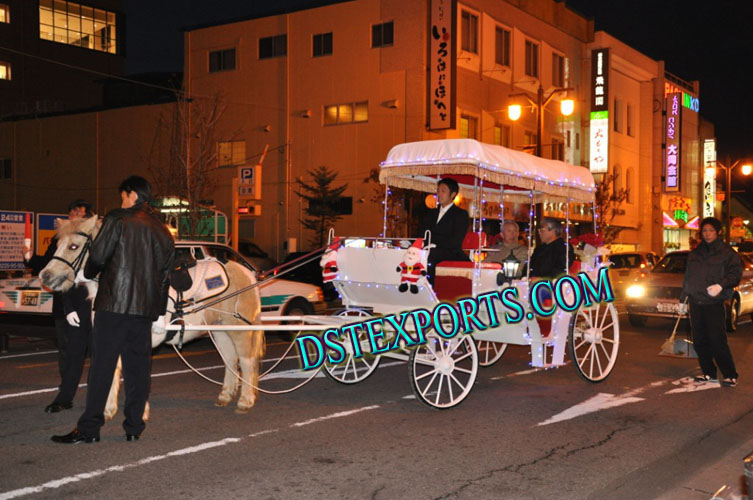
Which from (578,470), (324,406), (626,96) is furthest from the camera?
(626,96)

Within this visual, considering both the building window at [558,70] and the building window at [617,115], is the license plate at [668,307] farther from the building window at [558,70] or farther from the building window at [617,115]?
the building window at [617,115]

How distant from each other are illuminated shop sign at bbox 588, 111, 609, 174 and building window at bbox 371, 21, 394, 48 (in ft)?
41.5

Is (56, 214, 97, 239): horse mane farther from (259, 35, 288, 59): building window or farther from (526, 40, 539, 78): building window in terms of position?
(526, 40, 539, 78): building window

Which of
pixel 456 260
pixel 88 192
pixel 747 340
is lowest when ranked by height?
pixel 747 340

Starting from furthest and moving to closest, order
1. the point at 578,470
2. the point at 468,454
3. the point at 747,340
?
the point at 747,340, the point at 468,454, the point at 578,470

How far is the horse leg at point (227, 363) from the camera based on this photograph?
7688mm

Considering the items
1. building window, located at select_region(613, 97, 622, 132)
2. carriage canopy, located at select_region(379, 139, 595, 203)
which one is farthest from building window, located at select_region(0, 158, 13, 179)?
carriage canopy, located at select_region(379, 139, 595, 203)

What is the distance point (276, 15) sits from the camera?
3331 cm

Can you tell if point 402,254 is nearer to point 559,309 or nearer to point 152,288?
point 559,309

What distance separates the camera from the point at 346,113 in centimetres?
3162

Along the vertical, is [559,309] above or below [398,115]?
below

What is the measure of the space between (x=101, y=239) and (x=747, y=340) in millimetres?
12468

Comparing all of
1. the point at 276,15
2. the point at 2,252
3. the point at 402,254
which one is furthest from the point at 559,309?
the point at 276,15

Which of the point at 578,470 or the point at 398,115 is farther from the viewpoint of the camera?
the point at 398,115
